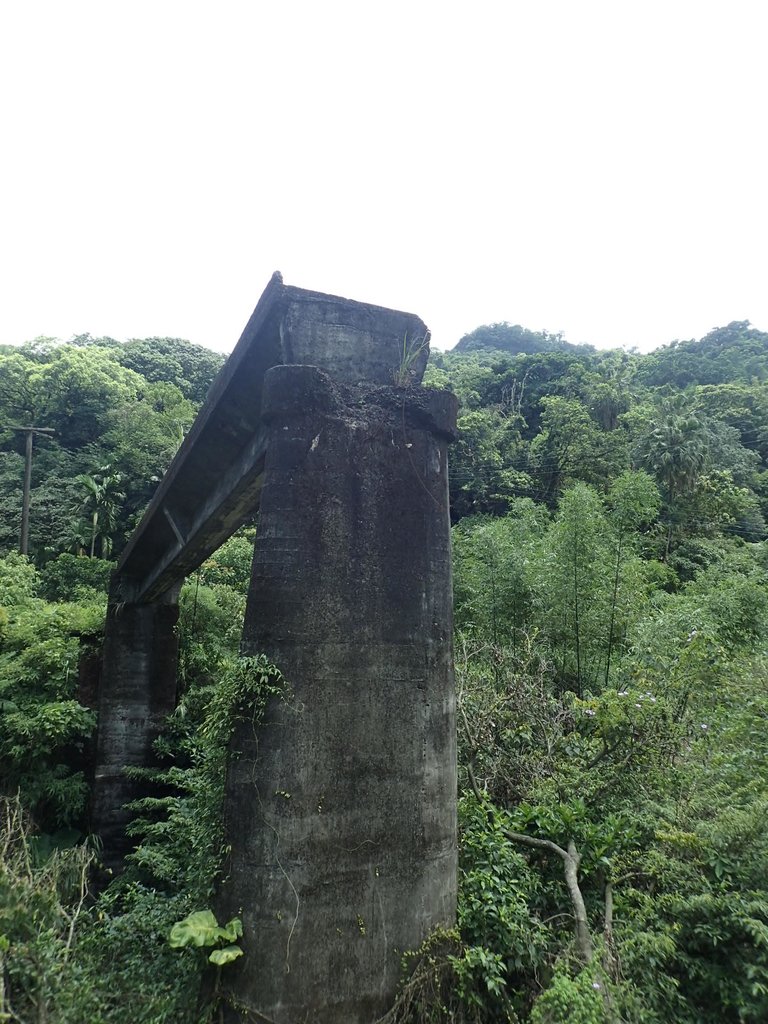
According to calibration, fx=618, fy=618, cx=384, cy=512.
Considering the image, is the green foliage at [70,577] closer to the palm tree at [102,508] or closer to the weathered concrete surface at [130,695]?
the palm tree at [102,508]

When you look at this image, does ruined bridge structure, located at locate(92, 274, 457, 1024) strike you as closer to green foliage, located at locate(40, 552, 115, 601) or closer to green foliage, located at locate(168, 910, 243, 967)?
green foliage, located at locate(168, 910, 243, 967)

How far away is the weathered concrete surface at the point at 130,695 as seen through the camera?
10.5m

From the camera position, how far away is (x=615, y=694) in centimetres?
607

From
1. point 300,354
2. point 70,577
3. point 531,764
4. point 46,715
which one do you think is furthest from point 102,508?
point 300,354

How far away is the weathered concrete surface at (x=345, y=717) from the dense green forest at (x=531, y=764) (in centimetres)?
22

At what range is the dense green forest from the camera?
2893mm

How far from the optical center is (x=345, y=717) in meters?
2.84

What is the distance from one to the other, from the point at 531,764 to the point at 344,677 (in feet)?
12.2

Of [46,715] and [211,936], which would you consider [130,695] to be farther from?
[211,936]

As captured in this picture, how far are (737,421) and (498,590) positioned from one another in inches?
1183

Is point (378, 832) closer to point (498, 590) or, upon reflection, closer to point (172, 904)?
point (172, 904)

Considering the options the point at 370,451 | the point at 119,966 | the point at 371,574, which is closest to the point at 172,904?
the point at 119,966

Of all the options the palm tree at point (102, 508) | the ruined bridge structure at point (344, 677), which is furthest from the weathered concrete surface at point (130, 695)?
the palm tree at point (102, 508)

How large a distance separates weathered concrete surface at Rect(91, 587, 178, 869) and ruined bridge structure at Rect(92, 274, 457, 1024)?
8.72 metres
